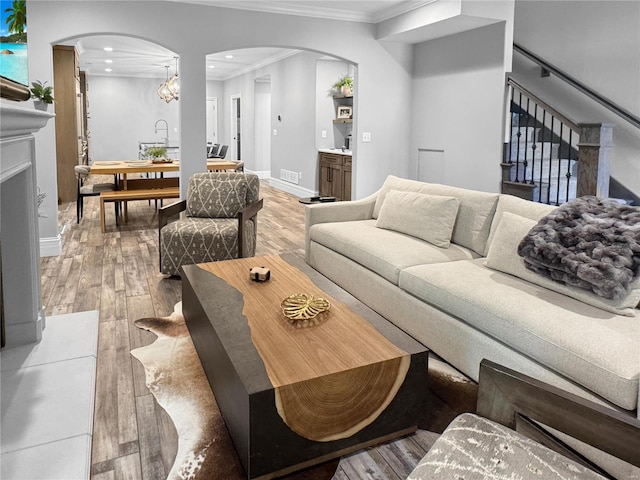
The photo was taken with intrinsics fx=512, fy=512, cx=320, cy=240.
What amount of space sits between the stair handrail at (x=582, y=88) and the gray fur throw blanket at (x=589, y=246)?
317 cm

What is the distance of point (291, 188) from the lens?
379 inches

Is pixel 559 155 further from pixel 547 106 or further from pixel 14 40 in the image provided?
pixel 14 40

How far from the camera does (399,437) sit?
2.10 m

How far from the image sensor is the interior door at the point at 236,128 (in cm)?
1291

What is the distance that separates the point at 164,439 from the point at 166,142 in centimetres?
1328

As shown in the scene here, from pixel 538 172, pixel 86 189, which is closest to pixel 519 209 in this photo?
pixel 538 172

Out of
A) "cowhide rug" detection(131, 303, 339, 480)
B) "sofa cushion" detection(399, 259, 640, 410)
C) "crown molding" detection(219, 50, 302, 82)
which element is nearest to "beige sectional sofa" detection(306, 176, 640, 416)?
"sofa cushion" detection(399, 259, 640, 410)

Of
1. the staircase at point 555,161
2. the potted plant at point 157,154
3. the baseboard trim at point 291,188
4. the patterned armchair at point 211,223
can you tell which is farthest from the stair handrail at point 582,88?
the potted plant at point 157,154

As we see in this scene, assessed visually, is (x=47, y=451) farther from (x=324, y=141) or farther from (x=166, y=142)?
(x=166, y=142)

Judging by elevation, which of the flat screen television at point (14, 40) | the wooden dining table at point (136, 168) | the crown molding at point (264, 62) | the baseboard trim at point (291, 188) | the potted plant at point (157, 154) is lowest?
the baseboard trim at point (291, 188)

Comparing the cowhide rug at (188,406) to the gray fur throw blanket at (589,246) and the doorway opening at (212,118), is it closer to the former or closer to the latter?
the gray fur throw blanket at (589,246)

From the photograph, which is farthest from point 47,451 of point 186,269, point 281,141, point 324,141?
point 281,141

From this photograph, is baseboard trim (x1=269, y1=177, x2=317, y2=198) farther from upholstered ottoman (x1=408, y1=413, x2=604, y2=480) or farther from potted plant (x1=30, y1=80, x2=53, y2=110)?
upholstered ottoman (x1=408, y1=413, x2=604, y2=480)

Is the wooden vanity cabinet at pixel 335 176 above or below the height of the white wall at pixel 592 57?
below
